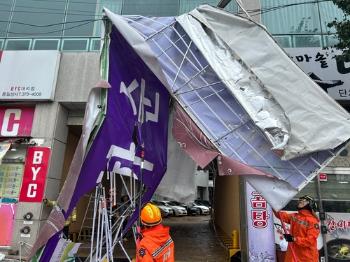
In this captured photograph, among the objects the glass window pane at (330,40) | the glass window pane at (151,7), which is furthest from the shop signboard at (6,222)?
the glass window pane at (330,40)

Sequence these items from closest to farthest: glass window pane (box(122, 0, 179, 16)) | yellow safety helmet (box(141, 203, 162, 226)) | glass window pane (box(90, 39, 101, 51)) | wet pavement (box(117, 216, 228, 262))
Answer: yellow safety helmet (box(141, 203, 162, 226)) → wet pavement (box(117, 216, 228, 262)) → glass window pane (box(122, 0, 179, 16)) → glass window pane (box(90, 39, 101, 51))

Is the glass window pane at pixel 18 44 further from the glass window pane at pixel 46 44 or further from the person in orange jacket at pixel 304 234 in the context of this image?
the person in orange jacket at pixel 304 234

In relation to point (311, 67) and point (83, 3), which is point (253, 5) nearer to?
point (311, 67)

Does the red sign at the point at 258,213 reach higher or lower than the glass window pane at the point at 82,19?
lower

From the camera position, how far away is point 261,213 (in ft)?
26.6

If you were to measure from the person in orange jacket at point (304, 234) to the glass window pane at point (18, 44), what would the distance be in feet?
29.7

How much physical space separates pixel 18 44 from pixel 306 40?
28.4 ft

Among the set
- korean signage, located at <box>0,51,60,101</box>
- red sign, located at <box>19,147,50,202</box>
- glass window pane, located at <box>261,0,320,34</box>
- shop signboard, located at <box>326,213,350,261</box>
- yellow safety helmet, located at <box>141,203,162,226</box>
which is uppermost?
glass window pane, located at <box>261,0,320,34</box>

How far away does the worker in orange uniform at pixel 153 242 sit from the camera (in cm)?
345

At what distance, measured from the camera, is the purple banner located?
4.23 metres

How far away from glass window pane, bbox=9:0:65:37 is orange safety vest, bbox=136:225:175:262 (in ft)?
29.0

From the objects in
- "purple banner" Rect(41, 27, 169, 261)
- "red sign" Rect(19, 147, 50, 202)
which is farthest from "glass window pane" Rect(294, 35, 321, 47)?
"red sign" Rect(19, 147, 50, 202)

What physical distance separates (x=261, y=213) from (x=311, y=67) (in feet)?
13.7

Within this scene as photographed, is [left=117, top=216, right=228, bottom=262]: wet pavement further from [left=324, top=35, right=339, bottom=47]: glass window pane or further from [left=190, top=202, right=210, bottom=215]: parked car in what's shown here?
[left=190, top=202, right=210, bottom=215]: parked car
